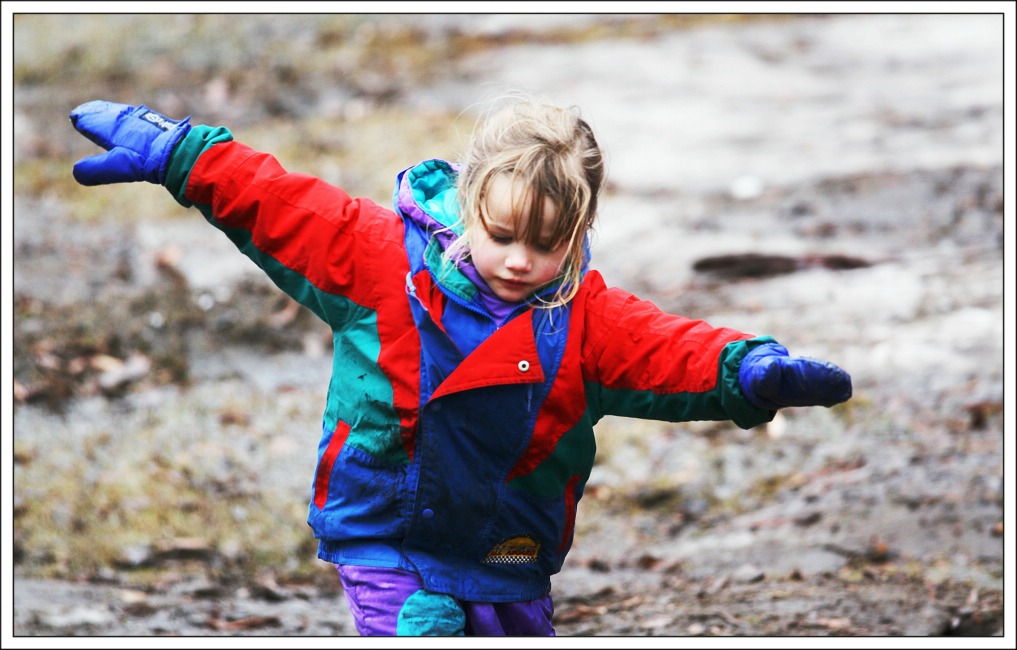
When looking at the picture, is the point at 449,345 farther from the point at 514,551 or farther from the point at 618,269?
the point at 618,269

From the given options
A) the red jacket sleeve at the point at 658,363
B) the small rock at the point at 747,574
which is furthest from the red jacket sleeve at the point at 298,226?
the small rock at the point at 747,574

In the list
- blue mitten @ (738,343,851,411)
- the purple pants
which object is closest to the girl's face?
blue mitten @ (738,343,851,411)

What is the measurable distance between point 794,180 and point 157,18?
15.5 ft

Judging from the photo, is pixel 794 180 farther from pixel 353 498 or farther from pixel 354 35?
pixel 353 498

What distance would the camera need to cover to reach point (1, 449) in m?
5.29

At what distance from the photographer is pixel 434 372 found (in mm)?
2803

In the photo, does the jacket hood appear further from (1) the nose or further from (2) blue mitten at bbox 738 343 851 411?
(2) blue mitten at bbox 738 343 851 411

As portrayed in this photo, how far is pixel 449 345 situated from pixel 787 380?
744 millimetres

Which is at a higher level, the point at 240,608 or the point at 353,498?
the point at 353,498

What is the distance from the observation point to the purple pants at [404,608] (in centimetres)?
284

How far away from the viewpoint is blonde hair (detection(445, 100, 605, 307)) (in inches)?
106

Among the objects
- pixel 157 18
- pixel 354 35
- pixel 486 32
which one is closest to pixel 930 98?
pixel 486 32

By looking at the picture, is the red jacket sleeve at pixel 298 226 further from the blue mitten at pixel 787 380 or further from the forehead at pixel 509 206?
the blue mitten at pixel 787 380

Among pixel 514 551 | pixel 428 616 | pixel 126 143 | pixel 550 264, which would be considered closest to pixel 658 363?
pixel 550 264
